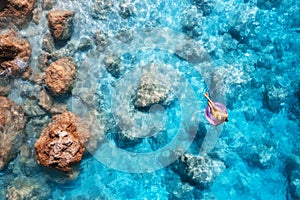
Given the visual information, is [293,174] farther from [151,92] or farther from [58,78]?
[58,78]

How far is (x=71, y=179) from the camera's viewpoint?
664cm

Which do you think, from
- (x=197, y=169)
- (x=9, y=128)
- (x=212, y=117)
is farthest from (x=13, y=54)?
(x=197, y=169)

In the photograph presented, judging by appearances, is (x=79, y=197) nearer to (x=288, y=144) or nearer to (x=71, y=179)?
(x=71, y=179)

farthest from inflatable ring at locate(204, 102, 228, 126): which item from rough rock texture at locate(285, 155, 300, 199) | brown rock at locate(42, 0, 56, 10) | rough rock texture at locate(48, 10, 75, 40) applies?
brown rock at locate(42, 0, 56, 10)

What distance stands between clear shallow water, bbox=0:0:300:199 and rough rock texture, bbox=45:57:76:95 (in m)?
0.34

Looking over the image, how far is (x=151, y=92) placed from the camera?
6.84 metres

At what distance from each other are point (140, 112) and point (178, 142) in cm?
110

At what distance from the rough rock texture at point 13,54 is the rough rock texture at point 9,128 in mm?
663

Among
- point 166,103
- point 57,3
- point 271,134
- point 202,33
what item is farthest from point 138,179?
point 57,3

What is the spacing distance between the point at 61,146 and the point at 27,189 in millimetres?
1464

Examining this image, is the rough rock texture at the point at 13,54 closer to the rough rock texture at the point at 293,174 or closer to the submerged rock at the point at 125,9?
the submerged rock at the point at 125,9

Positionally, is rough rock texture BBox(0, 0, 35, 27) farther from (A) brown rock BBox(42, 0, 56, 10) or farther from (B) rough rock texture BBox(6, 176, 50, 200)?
(B) rough rock texture BBox(6, 176, 50, 200)

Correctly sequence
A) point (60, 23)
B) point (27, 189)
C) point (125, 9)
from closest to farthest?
1. point (27, 189)
2. point (60, 23)
3. point (125, 9)

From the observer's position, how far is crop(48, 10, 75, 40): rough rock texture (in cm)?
689
